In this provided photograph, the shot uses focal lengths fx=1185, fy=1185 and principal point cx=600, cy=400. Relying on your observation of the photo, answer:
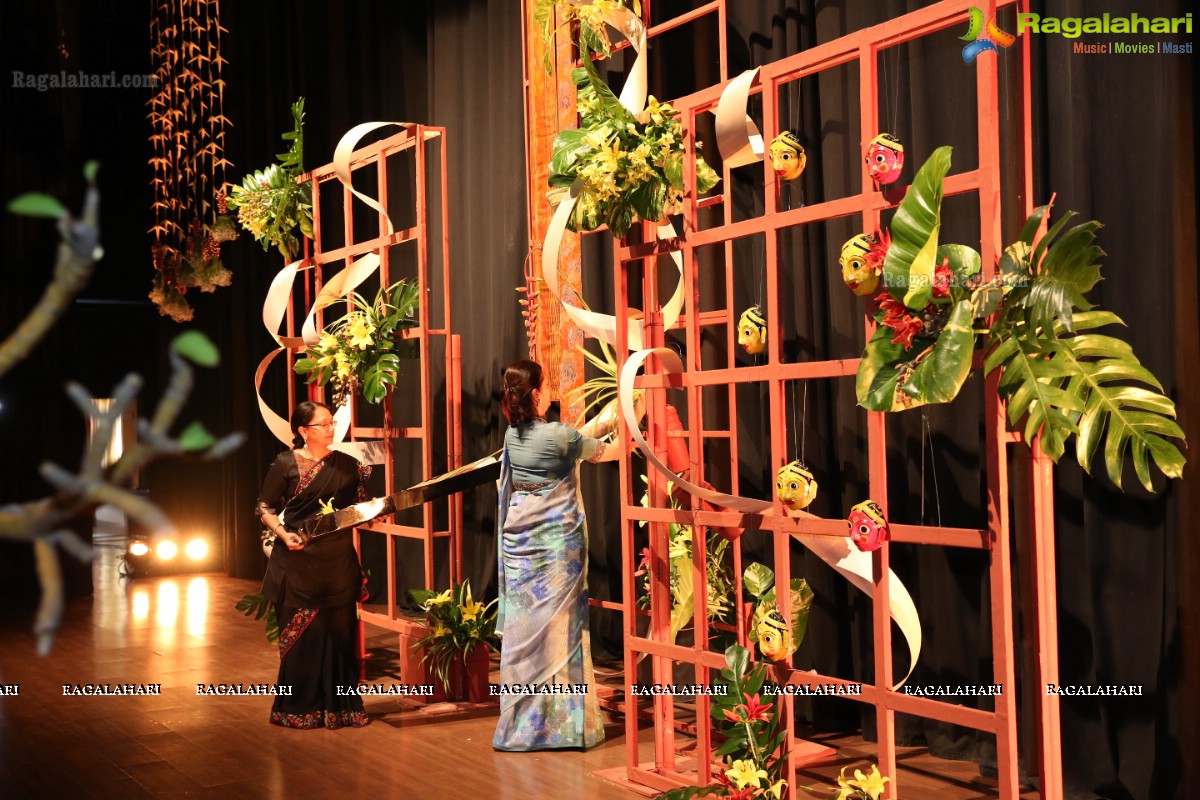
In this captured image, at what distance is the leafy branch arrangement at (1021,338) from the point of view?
2508 mm

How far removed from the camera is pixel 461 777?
3.96 metres

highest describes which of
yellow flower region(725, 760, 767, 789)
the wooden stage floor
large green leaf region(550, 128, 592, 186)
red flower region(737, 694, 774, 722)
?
large green leaf region(550, 128, 592, 186)

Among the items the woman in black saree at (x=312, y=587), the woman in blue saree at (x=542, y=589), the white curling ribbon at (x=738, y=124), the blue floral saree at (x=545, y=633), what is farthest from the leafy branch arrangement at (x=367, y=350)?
the white curling ribbon at (x=738, y=124)

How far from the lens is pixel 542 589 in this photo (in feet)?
13.9

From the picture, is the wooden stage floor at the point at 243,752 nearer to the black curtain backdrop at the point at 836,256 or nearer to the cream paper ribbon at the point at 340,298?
the black curtain backdrop at the point at 836,256

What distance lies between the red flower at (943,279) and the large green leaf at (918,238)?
14mm

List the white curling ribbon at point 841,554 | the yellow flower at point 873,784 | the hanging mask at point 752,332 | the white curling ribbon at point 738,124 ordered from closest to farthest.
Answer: the yellow flower at point 873,784, the white curling ribbon at point 841,554, the white curling ribbon at point 738,124, the hanging mask at point 752,332

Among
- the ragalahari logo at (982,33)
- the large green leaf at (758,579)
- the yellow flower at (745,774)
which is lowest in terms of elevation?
the yellow flower at (745,774)

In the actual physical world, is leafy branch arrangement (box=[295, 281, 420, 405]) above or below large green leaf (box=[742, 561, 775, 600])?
above

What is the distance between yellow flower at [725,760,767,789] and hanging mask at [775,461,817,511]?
2.23ft

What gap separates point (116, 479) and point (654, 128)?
270 cm

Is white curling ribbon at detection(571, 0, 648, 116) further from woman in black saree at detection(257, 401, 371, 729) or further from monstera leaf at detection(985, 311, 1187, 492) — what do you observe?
woman in black saree at detection(257, 401, 371, 729)

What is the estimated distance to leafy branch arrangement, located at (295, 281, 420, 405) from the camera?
5.02 metres

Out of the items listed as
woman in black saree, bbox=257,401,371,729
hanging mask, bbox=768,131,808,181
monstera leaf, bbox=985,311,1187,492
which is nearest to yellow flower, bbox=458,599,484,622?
woman in black saree, bbox=257,401,371,729
